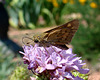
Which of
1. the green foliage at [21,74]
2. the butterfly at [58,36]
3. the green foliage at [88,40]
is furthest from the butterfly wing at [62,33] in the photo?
the green foliage at [88,40]

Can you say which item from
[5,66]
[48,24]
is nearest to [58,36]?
[5,66]

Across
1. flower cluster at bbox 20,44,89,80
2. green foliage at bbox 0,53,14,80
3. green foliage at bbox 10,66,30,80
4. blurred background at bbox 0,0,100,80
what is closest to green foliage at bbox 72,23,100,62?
blurred background at bbox 0,0,100,80

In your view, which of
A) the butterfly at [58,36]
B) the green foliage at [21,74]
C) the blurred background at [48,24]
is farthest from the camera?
the blurred background at [48,24]

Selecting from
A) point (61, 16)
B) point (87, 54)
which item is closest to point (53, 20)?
point (61, 16)

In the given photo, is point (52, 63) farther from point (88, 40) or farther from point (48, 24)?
point (48, 24)

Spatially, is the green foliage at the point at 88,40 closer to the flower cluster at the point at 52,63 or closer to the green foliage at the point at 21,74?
the green foliage at the point at 21,74

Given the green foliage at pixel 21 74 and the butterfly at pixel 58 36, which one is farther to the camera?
the green foliage at pixel 21 74
